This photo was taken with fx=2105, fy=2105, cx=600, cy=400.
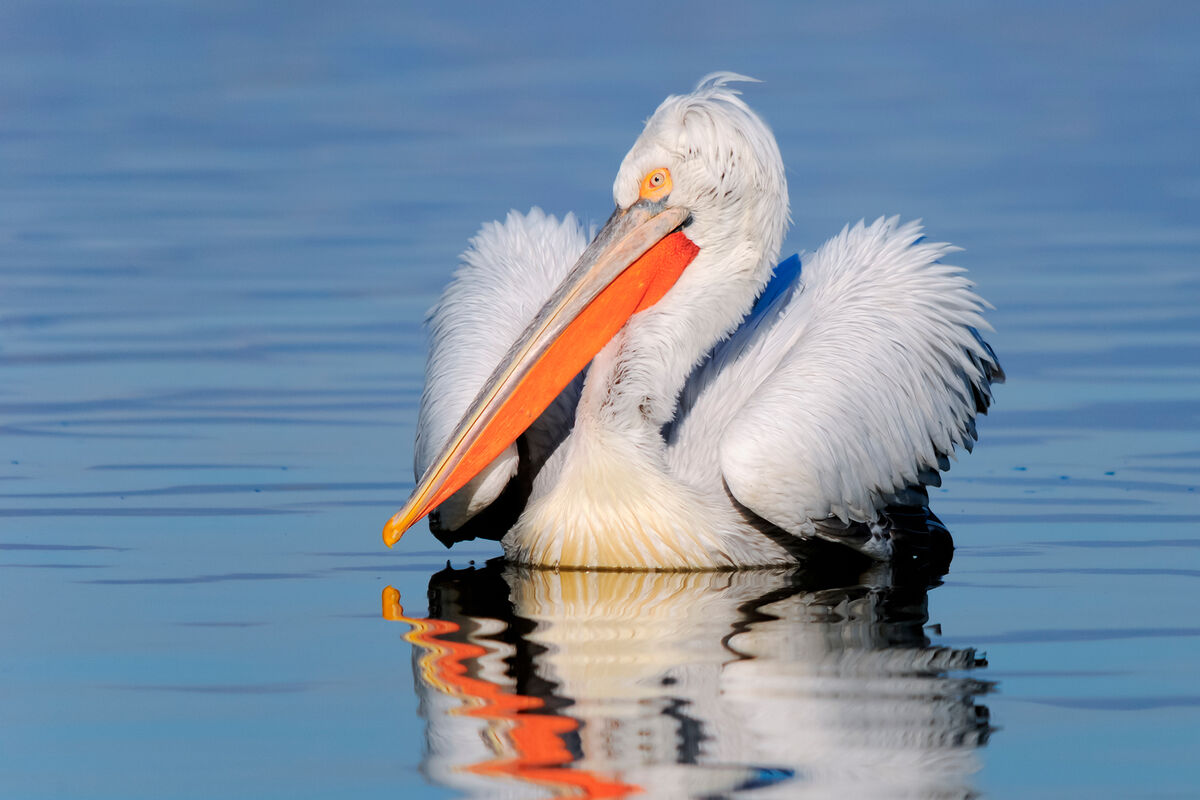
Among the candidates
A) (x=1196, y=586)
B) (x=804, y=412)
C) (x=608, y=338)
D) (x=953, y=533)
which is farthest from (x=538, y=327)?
(x=1196, y=586)

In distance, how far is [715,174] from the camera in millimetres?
6129

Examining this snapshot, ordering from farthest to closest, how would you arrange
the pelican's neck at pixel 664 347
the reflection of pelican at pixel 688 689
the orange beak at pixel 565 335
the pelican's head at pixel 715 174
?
the pelican's head at pixel 715 174 < the pelican's neck at pixel 664 347 < the orange beak at pixel 565 335 < the reflection of pelican at pixel 688 689

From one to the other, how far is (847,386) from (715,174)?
73 centimetres

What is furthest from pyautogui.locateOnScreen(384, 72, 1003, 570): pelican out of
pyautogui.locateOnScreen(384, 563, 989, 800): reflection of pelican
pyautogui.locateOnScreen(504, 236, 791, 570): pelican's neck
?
pyautogui.locateOnScreen(384, 563, 989, 800): reflection of pelican

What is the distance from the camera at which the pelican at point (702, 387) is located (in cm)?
584

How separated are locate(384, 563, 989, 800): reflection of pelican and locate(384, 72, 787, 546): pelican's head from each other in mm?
698

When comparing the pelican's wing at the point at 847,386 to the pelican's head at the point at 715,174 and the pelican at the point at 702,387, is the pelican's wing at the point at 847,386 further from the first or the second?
the pelican's head at the point at 715,174

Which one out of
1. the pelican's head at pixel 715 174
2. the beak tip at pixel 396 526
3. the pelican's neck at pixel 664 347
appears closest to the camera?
the beak tip at pixel 396 526

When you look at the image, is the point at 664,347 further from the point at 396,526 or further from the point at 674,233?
the point at 396,526

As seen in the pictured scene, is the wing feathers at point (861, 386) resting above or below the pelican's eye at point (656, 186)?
below

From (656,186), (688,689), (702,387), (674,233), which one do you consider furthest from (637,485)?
(688,689)

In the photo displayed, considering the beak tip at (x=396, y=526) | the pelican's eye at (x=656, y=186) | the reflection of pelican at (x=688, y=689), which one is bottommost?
the reflection of pelican at (x=688, y=689)

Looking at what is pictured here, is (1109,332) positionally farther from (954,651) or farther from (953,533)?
(954,651)

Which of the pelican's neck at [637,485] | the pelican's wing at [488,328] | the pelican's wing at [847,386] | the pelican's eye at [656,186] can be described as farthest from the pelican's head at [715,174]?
the pelican's wing at [488,328]
